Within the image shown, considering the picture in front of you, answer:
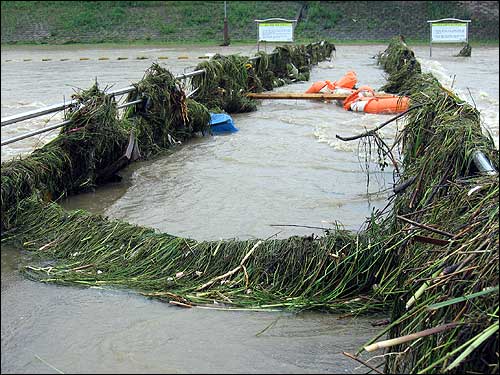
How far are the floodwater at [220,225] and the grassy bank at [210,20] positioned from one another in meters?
29.5

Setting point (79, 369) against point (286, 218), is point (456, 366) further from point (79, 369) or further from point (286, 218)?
point (286, 218)

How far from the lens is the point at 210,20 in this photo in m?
47.0

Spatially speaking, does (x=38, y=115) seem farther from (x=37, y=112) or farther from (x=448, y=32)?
(x=448, y=32)

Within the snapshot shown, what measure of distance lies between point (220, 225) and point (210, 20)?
42391mm

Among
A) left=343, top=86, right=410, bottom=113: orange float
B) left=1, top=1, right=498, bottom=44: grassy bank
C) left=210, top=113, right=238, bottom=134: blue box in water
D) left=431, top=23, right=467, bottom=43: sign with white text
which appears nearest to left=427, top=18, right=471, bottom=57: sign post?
left=431, top=23, right=467, bottom=43: sign with white text

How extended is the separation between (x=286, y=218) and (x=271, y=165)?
230 cm

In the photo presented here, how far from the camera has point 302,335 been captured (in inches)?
160

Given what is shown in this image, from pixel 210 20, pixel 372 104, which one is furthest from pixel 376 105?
pixel 210 20

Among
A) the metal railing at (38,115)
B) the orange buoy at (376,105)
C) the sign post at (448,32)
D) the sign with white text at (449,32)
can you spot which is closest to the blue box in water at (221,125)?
the metal railing at (38,115)

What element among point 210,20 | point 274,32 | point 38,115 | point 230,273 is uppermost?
point 210,20

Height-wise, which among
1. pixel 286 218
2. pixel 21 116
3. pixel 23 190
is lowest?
pixel 286 218

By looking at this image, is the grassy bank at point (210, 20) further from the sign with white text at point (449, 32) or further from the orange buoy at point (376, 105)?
the orange buoy at point (376, 105)

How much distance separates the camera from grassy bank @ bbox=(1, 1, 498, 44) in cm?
4272

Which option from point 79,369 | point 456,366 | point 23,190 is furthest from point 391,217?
point 23,190
